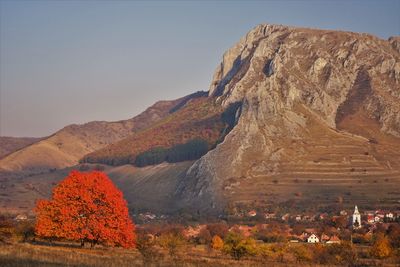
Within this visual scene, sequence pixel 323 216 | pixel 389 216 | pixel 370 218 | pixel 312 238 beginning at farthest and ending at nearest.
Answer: pixel 323 216 < pixel 370 218 < pixel 389 216 < pixel 312 238

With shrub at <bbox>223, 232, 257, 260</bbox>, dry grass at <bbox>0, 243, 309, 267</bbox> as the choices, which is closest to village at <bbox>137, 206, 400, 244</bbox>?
shrub at <bbox>223, 232, 257, 260</bbox>

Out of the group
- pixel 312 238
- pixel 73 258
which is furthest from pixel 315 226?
pixel 73 258

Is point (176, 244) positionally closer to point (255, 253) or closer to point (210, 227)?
point (255, 253)

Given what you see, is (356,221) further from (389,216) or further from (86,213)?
(86,213)

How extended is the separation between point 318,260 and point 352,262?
499 cm

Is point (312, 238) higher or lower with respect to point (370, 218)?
lower

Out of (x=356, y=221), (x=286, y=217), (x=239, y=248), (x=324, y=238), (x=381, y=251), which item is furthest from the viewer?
(x=286, y=217)

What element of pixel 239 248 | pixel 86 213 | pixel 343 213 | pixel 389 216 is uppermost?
pixel 86 213

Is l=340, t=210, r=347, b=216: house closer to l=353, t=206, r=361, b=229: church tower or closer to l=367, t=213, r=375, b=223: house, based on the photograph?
l=367, t=213, r=375, b=223: house

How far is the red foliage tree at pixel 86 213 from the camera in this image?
7319 centimetres

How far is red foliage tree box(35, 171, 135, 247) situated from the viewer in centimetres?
7319

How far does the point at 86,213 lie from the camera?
7400 cm

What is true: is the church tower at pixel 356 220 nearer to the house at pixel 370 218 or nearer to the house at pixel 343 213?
the house at pixel 370 218

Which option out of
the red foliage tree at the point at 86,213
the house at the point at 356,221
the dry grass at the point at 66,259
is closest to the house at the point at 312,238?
the house at the point at 356,221
